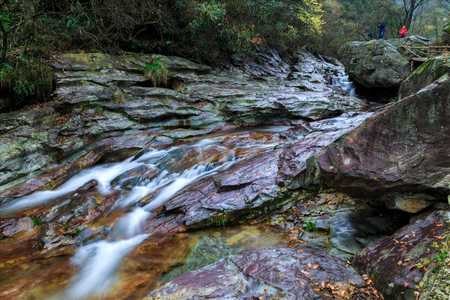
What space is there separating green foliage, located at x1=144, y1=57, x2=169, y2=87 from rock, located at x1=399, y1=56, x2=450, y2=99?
6.46 metres

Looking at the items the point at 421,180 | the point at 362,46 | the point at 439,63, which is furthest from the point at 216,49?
the point at 421,180

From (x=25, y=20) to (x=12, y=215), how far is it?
5.36 metres

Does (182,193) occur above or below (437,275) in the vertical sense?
below

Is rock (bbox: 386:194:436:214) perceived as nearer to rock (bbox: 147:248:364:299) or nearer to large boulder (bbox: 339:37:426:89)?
rock (bbox: 147:248:364:299)

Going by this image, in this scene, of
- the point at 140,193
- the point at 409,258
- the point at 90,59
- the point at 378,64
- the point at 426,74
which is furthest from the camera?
the point at 378,64

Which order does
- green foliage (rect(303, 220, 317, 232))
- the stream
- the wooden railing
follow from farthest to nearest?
the wooden railing < green foliage (rect(303, 220, 317, 232)) < the stream

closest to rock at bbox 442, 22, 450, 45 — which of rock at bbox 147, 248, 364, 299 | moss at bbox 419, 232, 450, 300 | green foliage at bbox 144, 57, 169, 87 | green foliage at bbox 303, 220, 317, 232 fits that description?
green foliage at bbox 144, 57, 169, 87

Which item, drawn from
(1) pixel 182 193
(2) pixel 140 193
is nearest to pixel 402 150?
(1) pixel 182 193

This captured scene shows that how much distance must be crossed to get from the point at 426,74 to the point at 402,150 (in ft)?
15.1

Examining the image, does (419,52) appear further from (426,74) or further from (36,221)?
(36,221)

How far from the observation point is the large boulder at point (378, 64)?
554 inches

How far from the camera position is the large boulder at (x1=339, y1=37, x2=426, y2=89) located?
46.2 feet

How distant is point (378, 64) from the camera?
47.7ft

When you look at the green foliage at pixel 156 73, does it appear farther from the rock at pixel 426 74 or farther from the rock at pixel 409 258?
the rock at pixel 409 258
